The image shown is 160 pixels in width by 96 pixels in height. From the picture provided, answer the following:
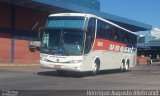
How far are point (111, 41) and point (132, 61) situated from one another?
25.4 feet

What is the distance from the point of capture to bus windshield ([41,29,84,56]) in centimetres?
2180

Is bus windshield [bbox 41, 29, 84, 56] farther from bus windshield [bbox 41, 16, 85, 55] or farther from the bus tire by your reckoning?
the bus tire

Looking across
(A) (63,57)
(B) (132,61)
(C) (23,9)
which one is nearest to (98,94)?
(A) (63,57)

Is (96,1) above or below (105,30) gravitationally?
above

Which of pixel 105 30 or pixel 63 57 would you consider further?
pixel 105 30

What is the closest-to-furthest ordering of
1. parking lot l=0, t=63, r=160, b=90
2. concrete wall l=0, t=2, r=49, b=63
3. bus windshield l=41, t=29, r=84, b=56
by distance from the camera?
parking lot l=0, t=63, r=160, b=90 → bus windshield l=41, t=29, r=84, b=56 → concrete wall l=0, t=2, r=49, b=63

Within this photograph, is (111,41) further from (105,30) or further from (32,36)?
(32,36)

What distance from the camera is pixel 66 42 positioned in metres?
21.8

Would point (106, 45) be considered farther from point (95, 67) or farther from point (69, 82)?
point (69, 82)

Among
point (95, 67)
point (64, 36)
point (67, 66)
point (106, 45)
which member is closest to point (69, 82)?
point (67, 66)

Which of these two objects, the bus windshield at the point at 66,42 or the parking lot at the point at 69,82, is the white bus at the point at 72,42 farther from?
the parking lot at the point at 69,82

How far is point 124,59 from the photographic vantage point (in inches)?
1224

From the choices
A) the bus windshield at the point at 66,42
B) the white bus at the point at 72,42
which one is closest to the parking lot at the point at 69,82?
the white bus at the point at 72,42

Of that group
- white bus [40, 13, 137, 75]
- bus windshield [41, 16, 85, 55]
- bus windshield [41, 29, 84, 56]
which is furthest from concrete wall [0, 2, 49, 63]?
bus windshield [41, 29, 84, 56]
